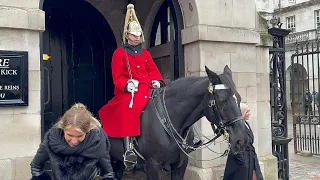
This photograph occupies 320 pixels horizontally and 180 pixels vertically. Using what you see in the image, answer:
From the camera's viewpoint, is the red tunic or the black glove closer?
the black glove

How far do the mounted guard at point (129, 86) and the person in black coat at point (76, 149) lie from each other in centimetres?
159

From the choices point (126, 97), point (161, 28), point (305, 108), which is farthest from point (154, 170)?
point (305, 108)

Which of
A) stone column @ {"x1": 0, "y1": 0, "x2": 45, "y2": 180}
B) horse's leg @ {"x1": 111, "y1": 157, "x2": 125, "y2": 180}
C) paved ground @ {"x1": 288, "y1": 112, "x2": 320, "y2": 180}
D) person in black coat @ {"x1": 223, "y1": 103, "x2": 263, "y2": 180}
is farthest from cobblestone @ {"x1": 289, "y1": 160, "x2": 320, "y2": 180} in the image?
stone column @ {"x1": 0, "y1": 0, "x2": 45, "y2": 180}

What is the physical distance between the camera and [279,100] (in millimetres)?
7590

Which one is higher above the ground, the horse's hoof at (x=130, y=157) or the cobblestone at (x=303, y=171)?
the horse's hoof at (x=130, y=157)

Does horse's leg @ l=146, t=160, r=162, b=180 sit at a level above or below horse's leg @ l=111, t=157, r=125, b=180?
above

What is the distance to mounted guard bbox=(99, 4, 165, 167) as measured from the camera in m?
4.70

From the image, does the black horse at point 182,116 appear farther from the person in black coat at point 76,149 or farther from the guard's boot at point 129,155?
the person in black coat at point 76,149

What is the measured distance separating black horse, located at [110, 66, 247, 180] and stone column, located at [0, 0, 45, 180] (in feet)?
3.93

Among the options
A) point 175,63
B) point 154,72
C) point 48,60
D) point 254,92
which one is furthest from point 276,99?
point 48,60

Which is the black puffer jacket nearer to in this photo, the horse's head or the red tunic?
the horse's head

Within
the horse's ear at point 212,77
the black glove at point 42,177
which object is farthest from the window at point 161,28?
the black glove at point 42,177

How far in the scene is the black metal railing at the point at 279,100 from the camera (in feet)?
24.6

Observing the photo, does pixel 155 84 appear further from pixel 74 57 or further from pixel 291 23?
pixel 291 23
